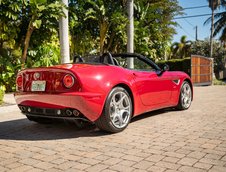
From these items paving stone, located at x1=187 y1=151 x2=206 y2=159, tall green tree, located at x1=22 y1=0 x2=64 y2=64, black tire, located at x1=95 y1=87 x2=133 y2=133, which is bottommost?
paving stone, located at x1=187 y1=151 x2=206 y2=159

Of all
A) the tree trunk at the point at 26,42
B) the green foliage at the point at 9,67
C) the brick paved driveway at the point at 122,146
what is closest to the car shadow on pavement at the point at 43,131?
the brick paved driveway at the point at 122,146

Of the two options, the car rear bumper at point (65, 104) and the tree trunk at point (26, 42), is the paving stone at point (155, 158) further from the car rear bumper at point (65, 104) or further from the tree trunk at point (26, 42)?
the tree trunk at point (26, 42)

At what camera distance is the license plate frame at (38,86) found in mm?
4387

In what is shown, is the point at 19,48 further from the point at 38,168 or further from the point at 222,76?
the point at 222,76

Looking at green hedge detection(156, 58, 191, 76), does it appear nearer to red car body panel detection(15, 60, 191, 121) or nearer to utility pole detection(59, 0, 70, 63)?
utility pole detection(59, 0, 70, 63)

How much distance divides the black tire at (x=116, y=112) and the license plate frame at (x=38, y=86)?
2.99 feet

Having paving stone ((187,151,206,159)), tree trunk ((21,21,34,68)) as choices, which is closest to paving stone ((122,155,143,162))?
paving stone ((187,151,206,159))

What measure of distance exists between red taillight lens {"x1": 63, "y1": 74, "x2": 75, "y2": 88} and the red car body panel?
1.7 inches

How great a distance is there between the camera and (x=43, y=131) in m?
4.90

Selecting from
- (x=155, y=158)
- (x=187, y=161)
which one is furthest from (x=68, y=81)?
(x=187, y=161)

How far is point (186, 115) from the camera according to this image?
6035mm

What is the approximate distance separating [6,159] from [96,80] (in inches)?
61.8

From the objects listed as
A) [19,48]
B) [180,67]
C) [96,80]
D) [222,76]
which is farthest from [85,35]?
[222,76]

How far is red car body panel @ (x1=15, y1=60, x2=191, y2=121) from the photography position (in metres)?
4.14
